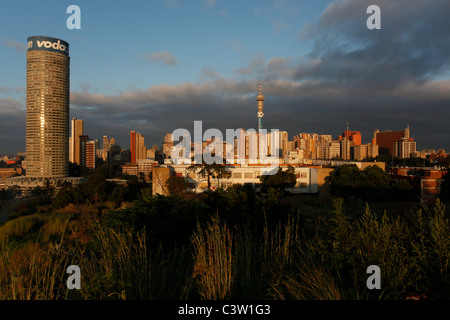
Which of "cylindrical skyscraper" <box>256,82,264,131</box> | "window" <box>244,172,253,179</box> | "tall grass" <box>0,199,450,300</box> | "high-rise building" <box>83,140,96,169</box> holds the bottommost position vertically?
"window" <box>244,172,253,179</box>

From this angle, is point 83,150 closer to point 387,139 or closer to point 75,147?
point 75,147

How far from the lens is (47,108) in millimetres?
73000

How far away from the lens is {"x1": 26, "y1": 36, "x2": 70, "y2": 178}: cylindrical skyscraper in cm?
6965

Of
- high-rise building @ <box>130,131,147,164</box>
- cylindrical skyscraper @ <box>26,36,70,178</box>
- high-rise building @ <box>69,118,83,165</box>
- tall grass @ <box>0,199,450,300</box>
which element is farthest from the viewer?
high-rise building @ <box>69,118,83,165</box>

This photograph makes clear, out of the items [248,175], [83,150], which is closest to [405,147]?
[248,175]

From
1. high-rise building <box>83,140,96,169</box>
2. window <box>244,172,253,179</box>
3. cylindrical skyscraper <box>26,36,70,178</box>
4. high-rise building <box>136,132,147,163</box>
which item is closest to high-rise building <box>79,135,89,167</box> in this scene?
high-rise building <box>83,140,96,169</box>

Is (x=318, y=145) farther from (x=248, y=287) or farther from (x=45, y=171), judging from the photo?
(x=248, y=287)

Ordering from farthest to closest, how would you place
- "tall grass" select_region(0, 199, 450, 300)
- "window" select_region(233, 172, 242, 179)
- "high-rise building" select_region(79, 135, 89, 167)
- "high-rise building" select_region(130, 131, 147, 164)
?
"high-rise building" select_region(79, 135, 89, 167)
"high-rise building" select_region(130, 131, 147, 164)
"window" select_region(233, 172, 242, 179)
"tall grass" select_region(0, 199, 450, 300)

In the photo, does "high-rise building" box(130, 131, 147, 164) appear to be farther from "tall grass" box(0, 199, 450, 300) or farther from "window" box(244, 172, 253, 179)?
"tall grass" box(0, 199, 450, 300)

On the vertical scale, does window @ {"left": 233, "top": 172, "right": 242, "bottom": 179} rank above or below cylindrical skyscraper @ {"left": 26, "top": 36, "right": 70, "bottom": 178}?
below

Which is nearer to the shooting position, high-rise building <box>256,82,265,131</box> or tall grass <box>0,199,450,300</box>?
tall grass <box>0,199,450,300</box>

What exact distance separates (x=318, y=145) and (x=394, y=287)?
7519 centimetres
